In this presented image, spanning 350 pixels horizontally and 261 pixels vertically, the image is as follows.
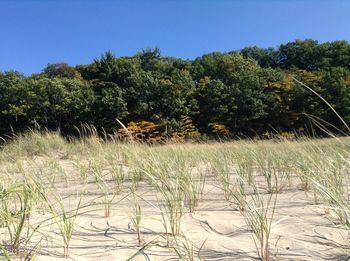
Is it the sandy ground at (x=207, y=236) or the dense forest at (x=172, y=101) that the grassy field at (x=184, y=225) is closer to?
the sandy ground at (x=207, y=236)

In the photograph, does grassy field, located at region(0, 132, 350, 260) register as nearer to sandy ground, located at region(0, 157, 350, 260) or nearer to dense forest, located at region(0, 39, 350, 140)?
sandy ground, located at region(0, 157, 350, 260)

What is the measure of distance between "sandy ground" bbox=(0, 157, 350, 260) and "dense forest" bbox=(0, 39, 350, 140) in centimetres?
1977

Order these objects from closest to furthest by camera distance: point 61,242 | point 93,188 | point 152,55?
1. point 61,242
2. point 93,188
3. point 152,55

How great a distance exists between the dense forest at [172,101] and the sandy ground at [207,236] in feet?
64.9

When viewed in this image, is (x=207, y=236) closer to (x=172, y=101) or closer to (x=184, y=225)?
(x=184, y=225)

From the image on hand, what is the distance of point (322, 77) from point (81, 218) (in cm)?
2504

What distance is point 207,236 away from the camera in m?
2.00

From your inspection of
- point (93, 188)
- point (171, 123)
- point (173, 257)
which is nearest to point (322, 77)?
point (171, 123)

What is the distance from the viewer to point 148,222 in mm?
2244

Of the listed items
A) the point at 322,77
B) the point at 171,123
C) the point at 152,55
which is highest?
the point at 152,55

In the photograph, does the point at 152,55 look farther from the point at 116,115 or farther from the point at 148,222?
the point at 148,222

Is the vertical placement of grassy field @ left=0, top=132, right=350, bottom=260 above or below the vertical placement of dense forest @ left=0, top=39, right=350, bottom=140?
below

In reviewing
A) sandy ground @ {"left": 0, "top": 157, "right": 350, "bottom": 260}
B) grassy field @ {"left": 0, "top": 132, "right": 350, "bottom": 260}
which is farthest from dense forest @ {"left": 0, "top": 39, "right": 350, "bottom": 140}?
sandy ground @ {"left": 0, "top": 157, "right": 350, "bottom": 260}

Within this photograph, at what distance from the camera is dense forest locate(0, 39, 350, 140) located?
23.3 metres
